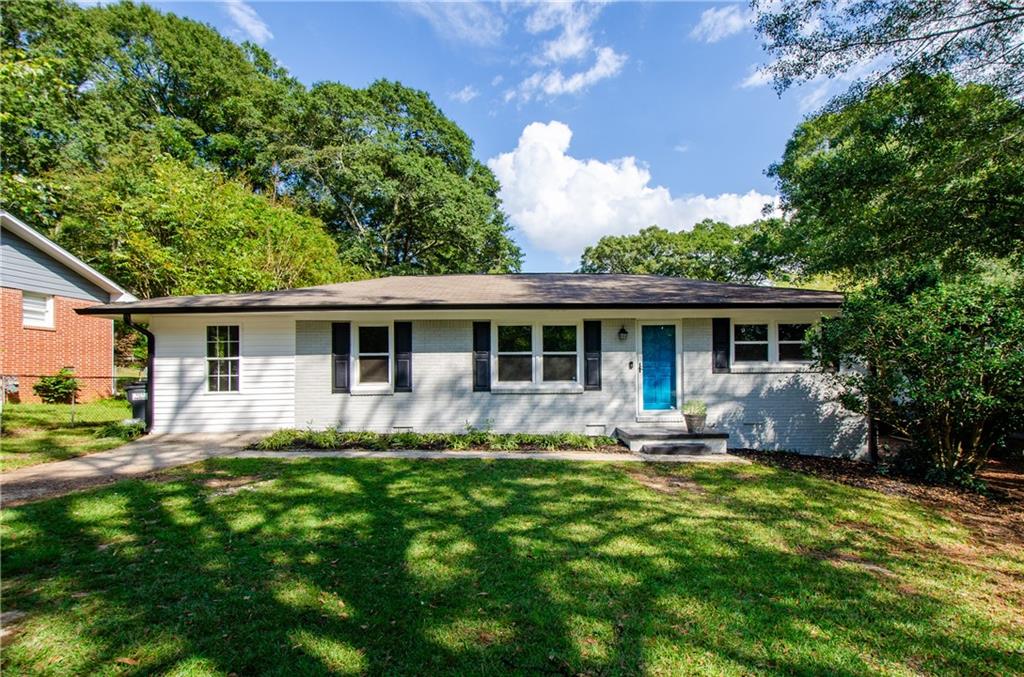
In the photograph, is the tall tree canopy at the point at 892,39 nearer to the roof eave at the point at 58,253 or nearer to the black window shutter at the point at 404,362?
the black window shutter at the point at 404,362

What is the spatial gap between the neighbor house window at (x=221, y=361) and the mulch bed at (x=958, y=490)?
10192mm

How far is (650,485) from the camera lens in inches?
232

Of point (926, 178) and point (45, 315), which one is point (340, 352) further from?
point (926, 178)

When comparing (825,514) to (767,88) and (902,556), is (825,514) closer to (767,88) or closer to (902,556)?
(902,556)

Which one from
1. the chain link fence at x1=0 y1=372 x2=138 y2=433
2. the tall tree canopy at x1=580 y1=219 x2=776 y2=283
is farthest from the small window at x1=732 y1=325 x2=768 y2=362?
the tall tree canopy at x1=580 y1=219 x2=776 y2=283

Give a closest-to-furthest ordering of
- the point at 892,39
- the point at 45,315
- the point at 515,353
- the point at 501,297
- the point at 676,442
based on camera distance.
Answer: the point at 892,39, the point at 676,442, the point at 501,297, the point at 515,353, the point at 45,315

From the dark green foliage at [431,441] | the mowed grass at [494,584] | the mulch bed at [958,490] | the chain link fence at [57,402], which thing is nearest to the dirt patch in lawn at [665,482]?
the mowed grass at [494,584]

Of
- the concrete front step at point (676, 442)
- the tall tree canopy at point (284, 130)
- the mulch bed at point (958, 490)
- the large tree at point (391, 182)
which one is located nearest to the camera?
the mulch bed at point (958, 490)

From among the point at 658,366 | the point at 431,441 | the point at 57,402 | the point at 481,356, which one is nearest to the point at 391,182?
the point at 57,402

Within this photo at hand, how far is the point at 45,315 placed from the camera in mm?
12414

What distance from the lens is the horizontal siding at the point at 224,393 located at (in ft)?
28.8

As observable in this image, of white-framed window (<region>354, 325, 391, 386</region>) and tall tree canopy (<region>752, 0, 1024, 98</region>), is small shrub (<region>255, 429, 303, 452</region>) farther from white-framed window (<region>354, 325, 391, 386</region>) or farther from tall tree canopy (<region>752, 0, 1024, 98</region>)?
tall tree canopy (<region>752, 0, 1024, 98</region>)

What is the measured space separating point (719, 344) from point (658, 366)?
1.28 metres

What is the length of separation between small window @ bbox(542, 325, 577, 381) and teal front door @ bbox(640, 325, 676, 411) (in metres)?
1.44
